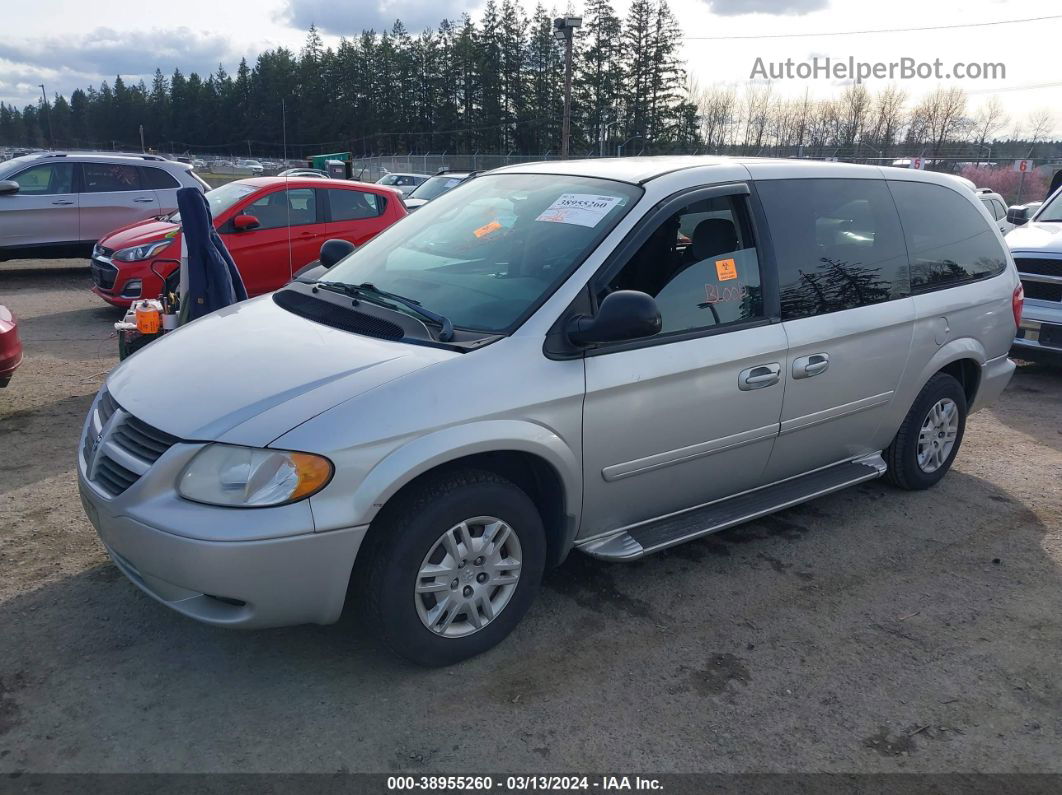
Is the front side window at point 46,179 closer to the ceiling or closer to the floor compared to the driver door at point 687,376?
closer to the ceiling

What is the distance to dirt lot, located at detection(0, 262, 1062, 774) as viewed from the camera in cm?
290

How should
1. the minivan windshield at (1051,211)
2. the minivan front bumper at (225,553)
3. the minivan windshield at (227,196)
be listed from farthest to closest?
the minivan windshield at (227,196)
the minivan windshield at (1051,211)
the minivan front bumper at (225,553)

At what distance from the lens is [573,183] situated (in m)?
4.05

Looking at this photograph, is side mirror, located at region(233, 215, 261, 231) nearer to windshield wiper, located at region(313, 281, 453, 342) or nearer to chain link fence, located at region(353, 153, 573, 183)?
windshield wiper, located at region(313, 281, 453, 342)

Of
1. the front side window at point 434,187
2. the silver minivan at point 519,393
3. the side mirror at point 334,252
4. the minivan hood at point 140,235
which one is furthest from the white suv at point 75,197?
the silver minivan at point 519,393

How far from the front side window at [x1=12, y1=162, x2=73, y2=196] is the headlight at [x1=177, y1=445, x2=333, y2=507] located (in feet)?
38.9

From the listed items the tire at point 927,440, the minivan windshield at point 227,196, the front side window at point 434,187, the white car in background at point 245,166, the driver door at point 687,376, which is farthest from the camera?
the white car in background at point 245,166

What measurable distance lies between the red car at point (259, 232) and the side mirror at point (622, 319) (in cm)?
720

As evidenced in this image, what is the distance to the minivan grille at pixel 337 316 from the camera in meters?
3.46

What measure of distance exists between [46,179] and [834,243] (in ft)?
40.1

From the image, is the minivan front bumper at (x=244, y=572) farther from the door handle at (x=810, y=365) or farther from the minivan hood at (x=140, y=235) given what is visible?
the minivan hood at (x=140, y=235)

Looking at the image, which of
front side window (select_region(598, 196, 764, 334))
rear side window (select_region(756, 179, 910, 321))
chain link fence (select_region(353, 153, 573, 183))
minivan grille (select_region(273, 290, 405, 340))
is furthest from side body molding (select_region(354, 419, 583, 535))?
chain link fence (select_region(353, 153, 573, 183))

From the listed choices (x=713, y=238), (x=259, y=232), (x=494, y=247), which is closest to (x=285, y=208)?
(x=259, y=232)

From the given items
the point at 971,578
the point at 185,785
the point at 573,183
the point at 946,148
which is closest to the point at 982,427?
the point at 971,578
